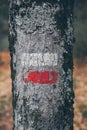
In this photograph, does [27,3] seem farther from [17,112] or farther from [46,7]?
[17,112]

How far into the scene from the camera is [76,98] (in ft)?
20.9

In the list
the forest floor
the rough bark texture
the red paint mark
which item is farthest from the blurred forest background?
the red paint mark

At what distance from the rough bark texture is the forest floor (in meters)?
3.15

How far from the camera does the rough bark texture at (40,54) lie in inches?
92.2

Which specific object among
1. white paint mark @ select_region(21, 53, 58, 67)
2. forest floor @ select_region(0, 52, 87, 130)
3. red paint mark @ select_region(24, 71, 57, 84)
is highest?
white paint mark @ select_region(21, 53, 58, 67)

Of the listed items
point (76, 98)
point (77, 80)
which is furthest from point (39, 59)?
point (77, 80)

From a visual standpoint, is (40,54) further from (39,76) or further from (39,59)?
(39,76)

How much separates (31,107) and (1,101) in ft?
13.1

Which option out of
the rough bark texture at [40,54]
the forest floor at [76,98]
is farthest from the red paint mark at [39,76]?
the forest floor at [76,98]

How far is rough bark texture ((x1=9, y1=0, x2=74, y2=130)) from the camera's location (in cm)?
234

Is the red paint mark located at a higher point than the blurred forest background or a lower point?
higher

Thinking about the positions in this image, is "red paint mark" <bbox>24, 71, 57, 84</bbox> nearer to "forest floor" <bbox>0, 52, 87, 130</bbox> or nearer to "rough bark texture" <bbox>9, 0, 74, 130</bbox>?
"rough bark texture" <bbox>9, 0, 74, 130</bbox>

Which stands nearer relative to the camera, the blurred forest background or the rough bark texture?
the rough bark texture

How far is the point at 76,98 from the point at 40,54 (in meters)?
4.11
